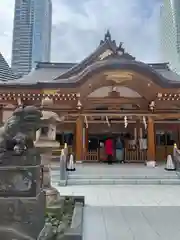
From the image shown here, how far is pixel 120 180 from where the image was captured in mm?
8461

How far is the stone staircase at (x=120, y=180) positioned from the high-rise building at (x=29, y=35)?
89.1 feet

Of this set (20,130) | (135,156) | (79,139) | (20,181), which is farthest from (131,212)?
(135,156)

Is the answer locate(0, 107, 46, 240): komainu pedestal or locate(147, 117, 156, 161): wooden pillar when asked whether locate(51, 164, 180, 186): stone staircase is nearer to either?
locate(147, 117, 156, 161): wooden pillar

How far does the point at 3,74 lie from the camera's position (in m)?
19.2

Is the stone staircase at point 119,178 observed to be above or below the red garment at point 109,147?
below

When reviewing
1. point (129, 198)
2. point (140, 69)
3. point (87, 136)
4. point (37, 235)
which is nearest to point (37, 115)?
point (37, 235)

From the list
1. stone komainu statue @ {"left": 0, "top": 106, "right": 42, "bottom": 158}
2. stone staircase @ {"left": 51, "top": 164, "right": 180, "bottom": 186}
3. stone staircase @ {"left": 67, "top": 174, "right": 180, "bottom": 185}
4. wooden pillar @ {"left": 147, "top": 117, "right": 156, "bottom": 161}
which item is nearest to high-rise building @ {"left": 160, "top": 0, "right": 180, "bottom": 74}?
wooden pillar @ {"left": 147, "top": 117, "right": 156, "bottom": 161}

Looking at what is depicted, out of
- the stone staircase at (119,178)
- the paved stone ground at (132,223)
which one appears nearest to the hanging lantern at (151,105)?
the stone staircase at (119,178)

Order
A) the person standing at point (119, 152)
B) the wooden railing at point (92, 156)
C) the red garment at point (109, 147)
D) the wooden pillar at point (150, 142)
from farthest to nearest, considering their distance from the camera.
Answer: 1. the wooden railing at point (92, 156)
2. the person standing at point (119, 152)
3. the red garment at point (109, 147)
4. the wooden pillar at point (150, 142)

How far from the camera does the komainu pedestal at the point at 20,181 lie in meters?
2.88

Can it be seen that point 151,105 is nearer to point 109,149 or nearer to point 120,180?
point 109,149

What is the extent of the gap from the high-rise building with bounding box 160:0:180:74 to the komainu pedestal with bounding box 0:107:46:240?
132 feet

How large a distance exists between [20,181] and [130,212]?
2.95 m

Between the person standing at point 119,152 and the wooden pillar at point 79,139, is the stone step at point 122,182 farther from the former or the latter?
the person standing at point 119,152
